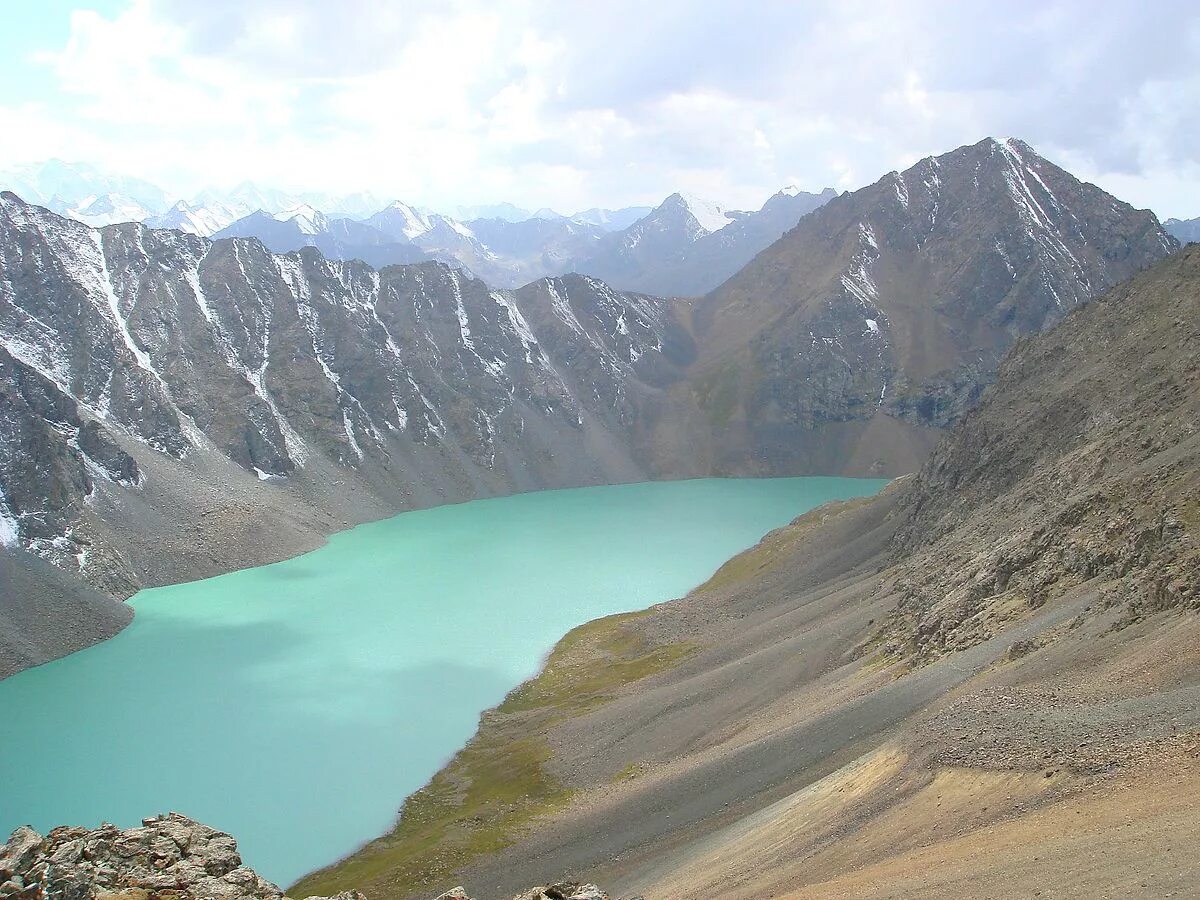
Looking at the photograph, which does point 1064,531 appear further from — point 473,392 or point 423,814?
point 473,392

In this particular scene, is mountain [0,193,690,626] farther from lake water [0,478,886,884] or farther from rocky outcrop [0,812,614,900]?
rocky outcrop [0,812,614,900]

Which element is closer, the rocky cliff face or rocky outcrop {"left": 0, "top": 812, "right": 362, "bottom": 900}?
rocky outcrop {"left": 0, "top": 812, "right": 362, "bottom": 900}

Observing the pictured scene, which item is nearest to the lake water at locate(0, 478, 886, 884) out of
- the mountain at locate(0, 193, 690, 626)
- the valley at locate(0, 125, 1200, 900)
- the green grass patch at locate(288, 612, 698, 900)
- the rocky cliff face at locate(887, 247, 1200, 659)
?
the valley at locate(0, 125, 1200, 900)

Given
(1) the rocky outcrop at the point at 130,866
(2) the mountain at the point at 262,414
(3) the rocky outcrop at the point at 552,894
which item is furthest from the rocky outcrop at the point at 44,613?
(3) the rocky outcrop at the point at 552,894

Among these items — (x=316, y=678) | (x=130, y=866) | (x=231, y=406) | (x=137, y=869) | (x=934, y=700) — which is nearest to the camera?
(x=137, y=869)

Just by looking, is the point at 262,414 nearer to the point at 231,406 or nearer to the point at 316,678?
the point at 231,406

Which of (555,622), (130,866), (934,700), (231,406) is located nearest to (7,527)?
(231,406)

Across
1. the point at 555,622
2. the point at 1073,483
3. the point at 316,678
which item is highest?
the point at 316,678

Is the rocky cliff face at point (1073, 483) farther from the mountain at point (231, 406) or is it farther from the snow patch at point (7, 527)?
the snow patch at point (7, 527)
